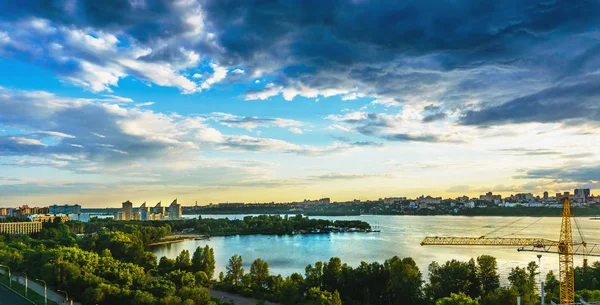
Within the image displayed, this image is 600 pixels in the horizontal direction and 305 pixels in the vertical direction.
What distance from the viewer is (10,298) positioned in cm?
1820

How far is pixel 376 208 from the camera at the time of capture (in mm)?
128375

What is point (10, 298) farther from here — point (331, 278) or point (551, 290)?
point (551, 290)

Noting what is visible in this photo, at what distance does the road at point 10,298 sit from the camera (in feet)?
57.3

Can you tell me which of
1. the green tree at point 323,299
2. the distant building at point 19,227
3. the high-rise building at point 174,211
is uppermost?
the green tree at point 323,299

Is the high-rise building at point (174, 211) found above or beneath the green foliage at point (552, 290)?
beneath

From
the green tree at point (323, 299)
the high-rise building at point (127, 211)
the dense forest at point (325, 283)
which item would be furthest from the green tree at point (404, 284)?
the high-rise building at point (127, 211)

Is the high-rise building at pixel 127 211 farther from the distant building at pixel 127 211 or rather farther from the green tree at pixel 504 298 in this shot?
the green tree at pixel 504 298

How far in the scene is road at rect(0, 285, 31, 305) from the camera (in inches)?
688

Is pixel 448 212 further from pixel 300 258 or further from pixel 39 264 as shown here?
pixel 39 264

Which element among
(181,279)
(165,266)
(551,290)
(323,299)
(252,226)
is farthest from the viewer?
(252,226)

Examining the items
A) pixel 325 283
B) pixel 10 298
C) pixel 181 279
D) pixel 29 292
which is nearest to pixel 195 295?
pixel 181 279

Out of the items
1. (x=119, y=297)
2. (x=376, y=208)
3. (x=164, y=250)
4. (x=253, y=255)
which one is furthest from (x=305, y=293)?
(x=376, y=208)

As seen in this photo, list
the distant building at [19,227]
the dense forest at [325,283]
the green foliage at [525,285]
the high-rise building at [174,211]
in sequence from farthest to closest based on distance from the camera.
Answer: the high-rise building at [174,211], the distant building at [19,227], the dense forest at [325,283], the green foliage at [525,285]

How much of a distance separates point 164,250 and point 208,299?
28.9 metres
